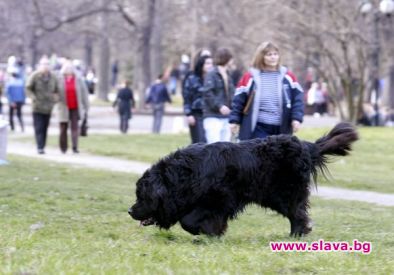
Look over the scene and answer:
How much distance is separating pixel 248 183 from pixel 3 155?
336 inches

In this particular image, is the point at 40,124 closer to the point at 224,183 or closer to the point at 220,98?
the point at 220,98

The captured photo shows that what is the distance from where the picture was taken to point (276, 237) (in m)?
7.95

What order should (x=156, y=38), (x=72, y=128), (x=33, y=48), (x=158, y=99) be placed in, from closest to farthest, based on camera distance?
(x=72, y=128), (x=158, y=99), (x=156, y=38), (x=33, y=48)

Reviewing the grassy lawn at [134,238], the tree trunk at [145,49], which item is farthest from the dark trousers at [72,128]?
the tree trunk at [145,49]

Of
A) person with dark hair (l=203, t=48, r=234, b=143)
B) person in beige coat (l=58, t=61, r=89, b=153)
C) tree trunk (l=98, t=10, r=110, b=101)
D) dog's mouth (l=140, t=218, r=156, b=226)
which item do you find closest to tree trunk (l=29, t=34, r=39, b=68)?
tree trunk (l=98, t=10, r=110, b=101)

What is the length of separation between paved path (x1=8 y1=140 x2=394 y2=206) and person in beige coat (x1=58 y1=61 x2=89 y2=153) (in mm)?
703

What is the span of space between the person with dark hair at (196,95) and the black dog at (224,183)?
5.83 metres

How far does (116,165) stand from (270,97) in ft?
24.9

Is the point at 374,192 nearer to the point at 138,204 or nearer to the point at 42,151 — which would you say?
the point at 138,204

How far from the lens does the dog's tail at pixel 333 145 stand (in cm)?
797

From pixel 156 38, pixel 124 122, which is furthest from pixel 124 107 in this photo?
pixel 156 38

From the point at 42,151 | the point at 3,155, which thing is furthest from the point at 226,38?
the point at 3,155

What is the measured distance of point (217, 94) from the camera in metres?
12.6

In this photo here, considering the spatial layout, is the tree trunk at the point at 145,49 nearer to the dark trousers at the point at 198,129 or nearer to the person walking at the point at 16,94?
the person walking at the point at 16,94
